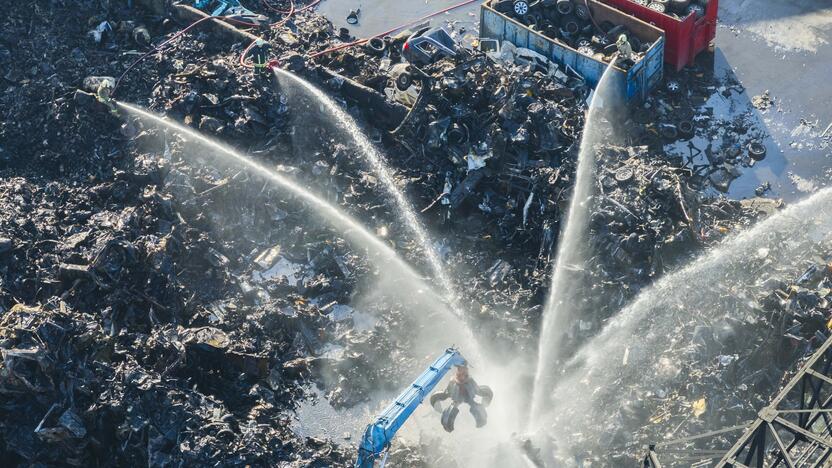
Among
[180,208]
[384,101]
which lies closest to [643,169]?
[384,101]

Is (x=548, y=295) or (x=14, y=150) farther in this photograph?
(x=14, y=150)

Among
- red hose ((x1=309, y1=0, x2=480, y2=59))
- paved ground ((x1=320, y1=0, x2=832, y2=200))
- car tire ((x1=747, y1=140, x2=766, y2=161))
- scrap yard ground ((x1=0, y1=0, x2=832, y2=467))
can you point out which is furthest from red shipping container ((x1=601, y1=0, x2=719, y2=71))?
red hose ((x1=309, y1=0, x2=480, y2=59))

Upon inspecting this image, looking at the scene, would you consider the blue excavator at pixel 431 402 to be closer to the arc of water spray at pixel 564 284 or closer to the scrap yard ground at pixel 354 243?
the scrap yard ground at pixel 354 243

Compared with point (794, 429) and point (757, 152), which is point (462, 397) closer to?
point (794, 429)

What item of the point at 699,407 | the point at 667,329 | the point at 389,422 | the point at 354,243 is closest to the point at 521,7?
the point at 354,243

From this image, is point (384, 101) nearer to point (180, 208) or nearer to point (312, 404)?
point (180, 208)

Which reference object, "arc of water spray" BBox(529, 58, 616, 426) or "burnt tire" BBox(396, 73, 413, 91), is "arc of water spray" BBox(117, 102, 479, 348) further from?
"burnt tire" BBox(396, 73, 413, 91)
